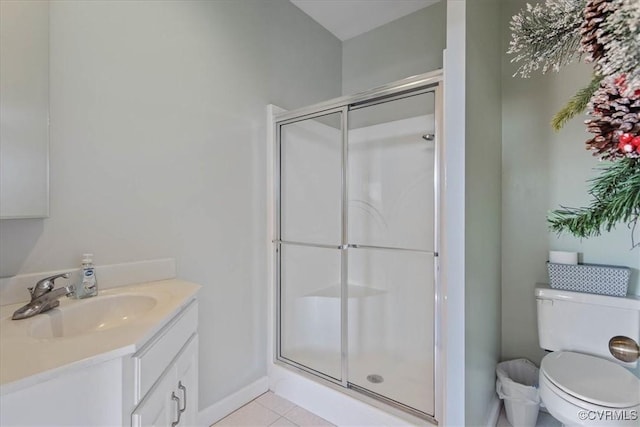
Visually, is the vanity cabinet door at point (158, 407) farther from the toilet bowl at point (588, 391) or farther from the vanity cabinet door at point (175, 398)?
the toilet bowl at point (588, 391)

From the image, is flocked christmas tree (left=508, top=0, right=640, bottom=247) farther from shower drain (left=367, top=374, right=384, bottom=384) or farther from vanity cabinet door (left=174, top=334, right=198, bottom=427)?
shower drain (left=367, top=374, right=384, bottom=384)

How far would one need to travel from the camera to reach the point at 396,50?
8.24 feet

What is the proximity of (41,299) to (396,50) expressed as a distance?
2735 millimetres

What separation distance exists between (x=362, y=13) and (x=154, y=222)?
2.24 metres

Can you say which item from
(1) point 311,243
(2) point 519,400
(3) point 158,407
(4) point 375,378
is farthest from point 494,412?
(3) point 158,407

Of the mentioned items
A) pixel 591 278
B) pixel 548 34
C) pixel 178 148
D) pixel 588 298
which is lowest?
pixel 588 298

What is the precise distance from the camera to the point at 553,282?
178 centimetres

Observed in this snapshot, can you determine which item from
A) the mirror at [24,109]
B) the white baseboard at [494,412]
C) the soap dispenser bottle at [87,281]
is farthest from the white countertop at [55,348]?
the white baseboard at [494,412]

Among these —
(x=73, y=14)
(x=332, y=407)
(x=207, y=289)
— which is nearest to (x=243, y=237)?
(x=207, y=289)

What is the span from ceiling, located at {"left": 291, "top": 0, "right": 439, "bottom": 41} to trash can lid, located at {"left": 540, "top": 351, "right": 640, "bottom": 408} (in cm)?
252

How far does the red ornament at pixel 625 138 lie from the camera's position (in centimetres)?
31

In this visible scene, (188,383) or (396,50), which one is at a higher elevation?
(396,50)

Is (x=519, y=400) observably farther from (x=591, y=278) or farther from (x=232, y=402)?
(x=232, y=402)

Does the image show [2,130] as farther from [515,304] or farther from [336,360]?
[515,304]
